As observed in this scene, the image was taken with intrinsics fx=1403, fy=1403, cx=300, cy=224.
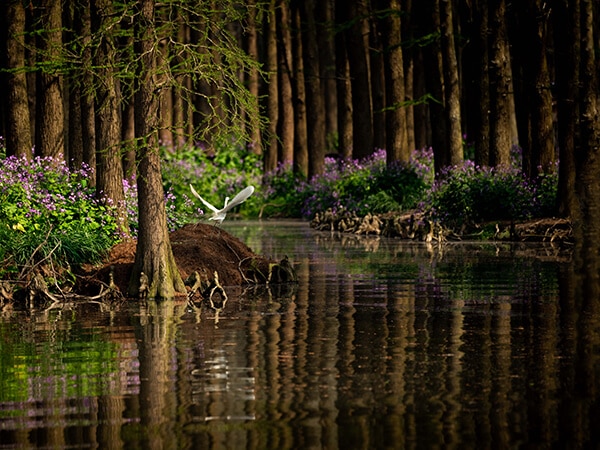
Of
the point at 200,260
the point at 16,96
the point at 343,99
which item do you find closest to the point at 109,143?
the point at 200,260

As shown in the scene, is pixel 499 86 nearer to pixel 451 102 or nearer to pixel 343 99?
pixel 451 102

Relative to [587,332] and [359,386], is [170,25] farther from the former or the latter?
[359,386]

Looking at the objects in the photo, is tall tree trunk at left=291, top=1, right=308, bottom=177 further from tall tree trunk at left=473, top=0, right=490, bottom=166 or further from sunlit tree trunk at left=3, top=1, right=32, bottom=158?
sunlit tree trunk at left=3, top=1, right=32, bottom=158

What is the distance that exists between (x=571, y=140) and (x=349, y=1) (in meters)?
23.1

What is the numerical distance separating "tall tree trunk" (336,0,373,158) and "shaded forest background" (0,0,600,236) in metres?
0.05

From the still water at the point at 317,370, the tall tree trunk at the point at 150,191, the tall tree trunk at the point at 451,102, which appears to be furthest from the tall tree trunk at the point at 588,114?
the tall tree trunk at the point at 150,191

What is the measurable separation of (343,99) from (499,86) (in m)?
21.0

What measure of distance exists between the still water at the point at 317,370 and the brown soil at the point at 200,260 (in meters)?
1.11

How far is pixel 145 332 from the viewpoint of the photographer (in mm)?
14922

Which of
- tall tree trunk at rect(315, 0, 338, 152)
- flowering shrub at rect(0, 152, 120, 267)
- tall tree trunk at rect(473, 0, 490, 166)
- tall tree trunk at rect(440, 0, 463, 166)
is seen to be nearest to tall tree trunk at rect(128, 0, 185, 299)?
flowering shrub at rect(0, 152, 120, 267)

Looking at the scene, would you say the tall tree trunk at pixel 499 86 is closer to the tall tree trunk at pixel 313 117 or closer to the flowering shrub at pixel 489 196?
the flowering shrub at pixel 489 196

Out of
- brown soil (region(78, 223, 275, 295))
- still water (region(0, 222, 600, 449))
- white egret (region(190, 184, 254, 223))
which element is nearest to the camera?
still water (region(0, 222, 600, 449))

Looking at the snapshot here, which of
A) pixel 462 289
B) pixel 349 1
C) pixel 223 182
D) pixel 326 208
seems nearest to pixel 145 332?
pixel 462 289

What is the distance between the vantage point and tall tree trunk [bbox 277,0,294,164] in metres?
59.8
